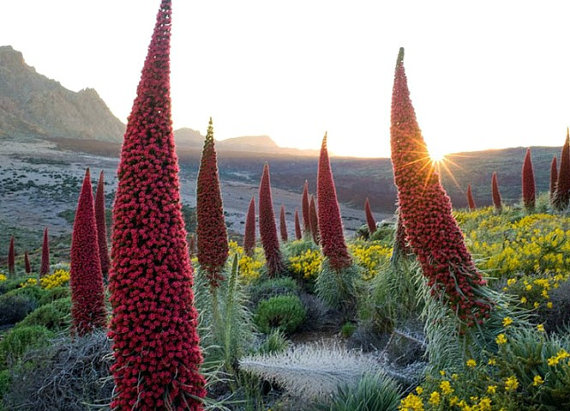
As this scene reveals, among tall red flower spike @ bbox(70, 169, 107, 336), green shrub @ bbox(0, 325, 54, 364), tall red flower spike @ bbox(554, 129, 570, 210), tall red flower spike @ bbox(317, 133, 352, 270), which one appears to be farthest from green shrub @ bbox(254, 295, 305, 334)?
tall red flower spike @ bbox(554, 129, 570, 210)

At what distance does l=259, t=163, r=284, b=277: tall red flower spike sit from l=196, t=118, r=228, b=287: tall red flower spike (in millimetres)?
3906

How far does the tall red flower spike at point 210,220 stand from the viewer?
4543mm

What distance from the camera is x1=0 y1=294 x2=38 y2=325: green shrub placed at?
29.0 feet

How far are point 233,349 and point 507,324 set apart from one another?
2595 millimetres

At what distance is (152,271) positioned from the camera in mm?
2098

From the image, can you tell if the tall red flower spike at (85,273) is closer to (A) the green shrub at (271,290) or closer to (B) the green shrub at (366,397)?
(B) the green shrub at (366,397)

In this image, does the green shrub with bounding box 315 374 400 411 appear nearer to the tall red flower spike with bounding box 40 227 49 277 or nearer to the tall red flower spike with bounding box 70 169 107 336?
the tall red flower spike with bounding box 70 169 107 336

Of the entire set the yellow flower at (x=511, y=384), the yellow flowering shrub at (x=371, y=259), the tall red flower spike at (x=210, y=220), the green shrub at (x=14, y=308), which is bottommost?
the green shrub at (x=14, y=308)

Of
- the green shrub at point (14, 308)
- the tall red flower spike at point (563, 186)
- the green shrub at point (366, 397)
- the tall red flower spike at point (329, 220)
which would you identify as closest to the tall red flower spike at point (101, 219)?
the green shrub at point (14, 308)

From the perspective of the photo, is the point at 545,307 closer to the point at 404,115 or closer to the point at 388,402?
the point at 388,402

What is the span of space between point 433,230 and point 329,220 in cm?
411

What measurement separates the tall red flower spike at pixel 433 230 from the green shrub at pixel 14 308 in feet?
28.0

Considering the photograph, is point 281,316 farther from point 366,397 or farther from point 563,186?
point 563,186

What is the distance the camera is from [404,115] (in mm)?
3365
